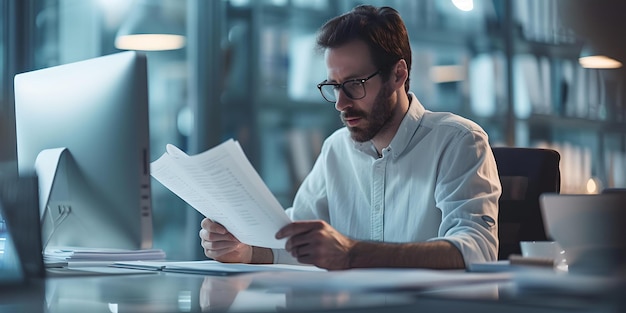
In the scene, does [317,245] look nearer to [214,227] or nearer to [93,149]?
[214,227]

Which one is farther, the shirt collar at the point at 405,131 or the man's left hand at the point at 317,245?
the shirt collar at the point at 405,131

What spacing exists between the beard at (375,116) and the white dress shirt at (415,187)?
55 millimetres

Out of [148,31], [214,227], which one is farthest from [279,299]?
[148,31]

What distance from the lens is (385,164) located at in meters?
2.06

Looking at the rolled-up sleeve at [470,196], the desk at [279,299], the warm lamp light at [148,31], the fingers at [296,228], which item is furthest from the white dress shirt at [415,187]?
the warm lamp light at [148,31]

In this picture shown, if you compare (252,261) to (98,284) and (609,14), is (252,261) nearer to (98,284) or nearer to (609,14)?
(98,284)

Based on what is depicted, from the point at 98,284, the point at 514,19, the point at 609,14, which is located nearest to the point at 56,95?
the point at 98,284

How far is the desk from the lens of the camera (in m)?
0.84

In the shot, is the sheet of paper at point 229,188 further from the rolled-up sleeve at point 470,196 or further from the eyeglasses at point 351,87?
the eyeglasses at point 351,87

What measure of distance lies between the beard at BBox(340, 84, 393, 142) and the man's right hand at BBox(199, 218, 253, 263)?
502 mm

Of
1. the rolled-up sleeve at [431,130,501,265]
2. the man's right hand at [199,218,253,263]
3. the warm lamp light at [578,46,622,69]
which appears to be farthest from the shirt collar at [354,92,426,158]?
the warm lamp light at [578,46,622,69]

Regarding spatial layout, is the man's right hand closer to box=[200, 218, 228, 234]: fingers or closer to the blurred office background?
box=[200, 218, 228, 234]: fingers

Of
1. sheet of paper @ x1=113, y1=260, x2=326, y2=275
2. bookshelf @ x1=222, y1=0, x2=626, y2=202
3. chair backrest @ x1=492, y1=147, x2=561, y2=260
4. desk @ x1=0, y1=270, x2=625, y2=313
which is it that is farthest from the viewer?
bookshelf @ x1=222, y1=0, x2=626, y2=202

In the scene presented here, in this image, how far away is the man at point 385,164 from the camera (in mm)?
1779
